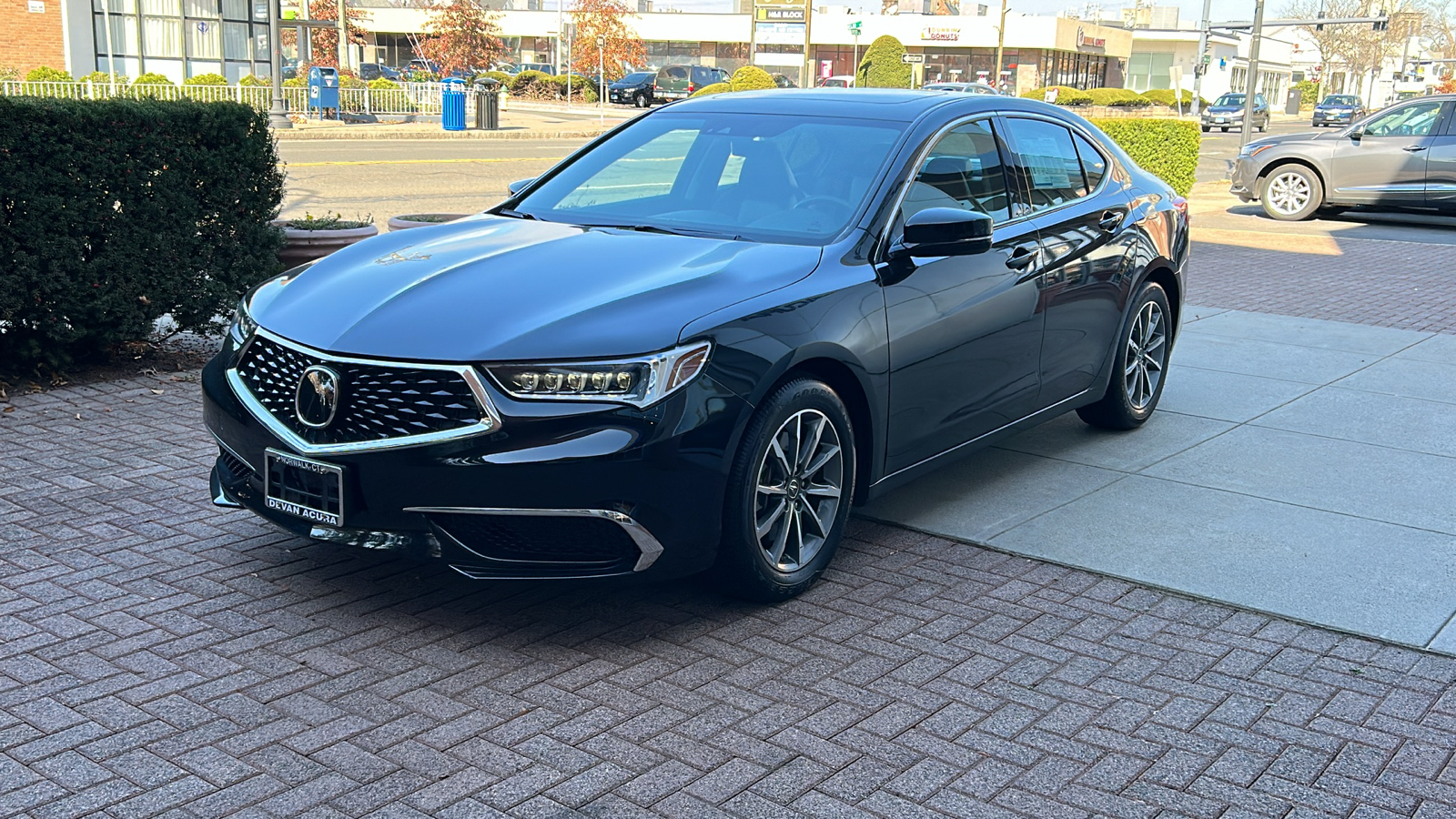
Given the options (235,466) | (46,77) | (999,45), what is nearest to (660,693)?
(235,466)

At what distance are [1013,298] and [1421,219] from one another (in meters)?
16.9

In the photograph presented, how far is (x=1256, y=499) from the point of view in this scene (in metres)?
6.04

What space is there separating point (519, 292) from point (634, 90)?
53145 millimetres

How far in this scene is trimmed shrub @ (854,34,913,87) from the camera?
173 ft

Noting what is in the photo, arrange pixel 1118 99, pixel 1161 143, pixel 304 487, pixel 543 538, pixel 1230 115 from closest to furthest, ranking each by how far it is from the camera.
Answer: pixel 543 538, pixel 304 487, pixel 1161 143, pixel 1230 115, pixel 1118 99

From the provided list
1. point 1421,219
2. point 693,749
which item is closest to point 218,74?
point 1421,219

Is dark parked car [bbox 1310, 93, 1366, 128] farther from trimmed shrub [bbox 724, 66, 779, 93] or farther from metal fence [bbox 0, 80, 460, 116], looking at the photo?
metal fence [bbox 0, 80, 460, 116]

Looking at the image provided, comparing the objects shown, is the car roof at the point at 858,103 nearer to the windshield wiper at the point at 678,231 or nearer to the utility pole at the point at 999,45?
the windshield wiper at the point at 678,231

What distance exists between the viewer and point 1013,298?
558 centimetres

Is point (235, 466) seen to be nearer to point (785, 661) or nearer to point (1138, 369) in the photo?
point (785, 661)

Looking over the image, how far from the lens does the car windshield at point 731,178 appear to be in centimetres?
507

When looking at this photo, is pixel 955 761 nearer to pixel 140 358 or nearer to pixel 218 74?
pixel 140 358

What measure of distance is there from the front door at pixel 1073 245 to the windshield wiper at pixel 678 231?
1567mm

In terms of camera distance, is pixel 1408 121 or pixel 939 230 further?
pixel 1408 121
